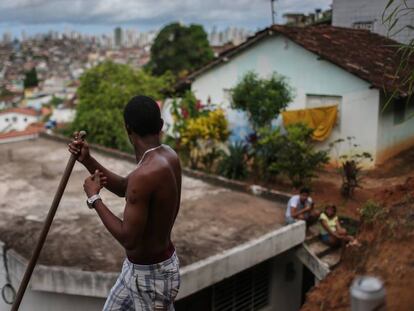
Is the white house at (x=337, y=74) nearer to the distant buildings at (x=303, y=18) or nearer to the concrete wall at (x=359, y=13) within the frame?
the concrete wall at (x=359, y=13)

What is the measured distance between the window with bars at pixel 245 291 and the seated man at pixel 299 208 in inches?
32.2

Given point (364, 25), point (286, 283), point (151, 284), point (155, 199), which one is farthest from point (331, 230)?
point (364, 25)

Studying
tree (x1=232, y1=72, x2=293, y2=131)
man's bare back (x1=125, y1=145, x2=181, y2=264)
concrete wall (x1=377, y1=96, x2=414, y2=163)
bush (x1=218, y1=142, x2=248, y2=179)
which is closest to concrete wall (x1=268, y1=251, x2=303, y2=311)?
bush (x1=218, y1=142, x2=248, y2=179)

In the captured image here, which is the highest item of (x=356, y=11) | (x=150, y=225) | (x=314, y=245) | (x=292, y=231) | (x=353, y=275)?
(x=356, y=11)

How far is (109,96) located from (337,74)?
27.6ft

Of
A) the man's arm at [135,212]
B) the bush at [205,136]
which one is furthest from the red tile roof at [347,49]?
the man's arm at [135,212]

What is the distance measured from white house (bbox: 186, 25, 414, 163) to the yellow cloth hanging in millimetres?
294

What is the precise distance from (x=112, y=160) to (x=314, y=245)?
5164mm

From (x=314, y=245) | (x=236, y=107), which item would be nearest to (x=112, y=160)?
(x=236, y=107)

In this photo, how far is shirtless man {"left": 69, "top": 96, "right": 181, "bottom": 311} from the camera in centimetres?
249

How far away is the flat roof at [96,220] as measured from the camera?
571cm

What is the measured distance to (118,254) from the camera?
18.6 ft

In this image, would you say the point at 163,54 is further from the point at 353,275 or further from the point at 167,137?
the point at 353,275

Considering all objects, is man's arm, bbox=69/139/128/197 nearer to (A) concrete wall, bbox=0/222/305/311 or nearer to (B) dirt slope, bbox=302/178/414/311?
(B) dirt slope, bbox=302/178/414/311
